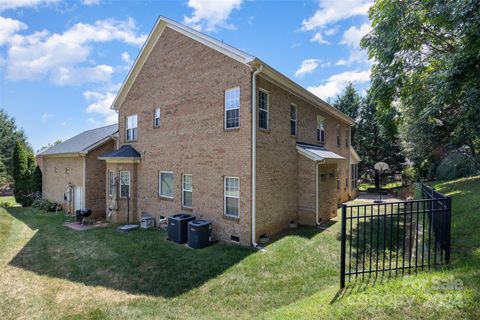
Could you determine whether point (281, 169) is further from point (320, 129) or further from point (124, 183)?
point (124, 183)

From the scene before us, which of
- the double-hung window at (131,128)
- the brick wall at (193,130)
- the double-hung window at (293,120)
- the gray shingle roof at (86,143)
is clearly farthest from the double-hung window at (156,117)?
the double-hung window at (293,120)

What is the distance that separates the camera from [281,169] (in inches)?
412

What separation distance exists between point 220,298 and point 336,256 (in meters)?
3.99

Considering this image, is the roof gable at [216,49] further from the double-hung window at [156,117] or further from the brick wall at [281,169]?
the double-hung window at [156,117]

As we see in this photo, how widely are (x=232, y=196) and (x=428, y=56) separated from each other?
11.5m

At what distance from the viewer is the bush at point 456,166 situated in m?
19.4

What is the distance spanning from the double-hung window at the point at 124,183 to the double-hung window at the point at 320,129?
441 inches

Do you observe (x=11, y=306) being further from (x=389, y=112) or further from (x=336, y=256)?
(x=389, y=112)

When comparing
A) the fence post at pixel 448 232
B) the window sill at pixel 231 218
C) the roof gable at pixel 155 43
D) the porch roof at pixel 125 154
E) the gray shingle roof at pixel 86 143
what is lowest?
the window sill at pixel 231 218

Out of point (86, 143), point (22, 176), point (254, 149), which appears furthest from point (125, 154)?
point (22, 176)

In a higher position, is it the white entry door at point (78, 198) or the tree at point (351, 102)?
the tree at point (351, 102)

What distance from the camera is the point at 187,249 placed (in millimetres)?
8695

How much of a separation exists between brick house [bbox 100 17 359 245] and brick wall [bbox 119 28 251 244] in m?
0.04

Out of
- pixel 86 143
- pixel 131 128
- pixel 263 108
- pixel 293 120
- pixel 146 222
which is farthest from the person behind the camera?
pixel 86 143
